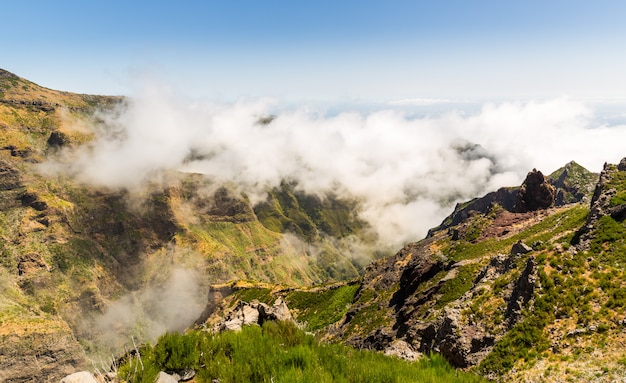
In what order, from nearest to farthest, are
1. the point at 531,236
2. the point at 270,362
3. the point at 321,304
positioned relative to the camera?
the point at 270,362 < the point at 531,236 < the point at 321,304

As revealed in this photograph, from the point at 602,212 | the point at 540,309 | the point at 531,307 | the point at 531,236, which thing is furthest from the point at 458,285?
the point at 540,309

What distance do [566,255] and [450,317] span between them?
1097 centimetres

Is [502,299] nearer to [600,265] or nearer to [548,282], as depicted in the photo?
[548,282]

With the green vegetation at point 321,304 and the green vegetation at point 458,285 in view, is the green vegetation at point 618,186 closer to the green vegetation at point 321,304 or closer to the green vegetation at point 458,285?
the green vegetation at point 458,285

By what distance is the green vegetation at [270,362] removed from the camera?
11500 millimetres

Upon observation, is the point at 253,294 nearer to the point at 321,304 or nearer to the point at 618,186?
the point at 321,304

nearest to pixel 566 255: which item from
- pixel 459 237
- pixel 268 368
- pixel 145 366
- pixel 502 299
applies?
pixel 502 299

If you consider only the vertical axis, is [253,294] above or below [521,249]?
below

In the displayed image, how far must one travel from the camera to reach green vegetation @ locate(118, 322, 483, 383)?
453 inches

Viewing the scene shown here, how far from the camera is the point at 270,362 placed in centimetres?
1195

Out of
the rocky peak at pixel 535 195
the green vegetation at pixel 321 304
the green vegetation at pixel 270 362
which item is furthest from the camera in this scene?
the rocky peak at pixel 535 195

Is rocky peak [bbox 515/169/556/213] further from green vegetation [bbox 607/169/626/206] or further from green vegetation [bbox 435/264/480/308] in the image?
green vegetation [bbox 435/264/480/308]

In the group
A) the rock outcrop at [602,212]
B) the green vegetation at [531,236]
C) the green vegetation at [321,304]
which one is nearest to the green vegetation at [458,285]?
the green vegetation at [531,236]

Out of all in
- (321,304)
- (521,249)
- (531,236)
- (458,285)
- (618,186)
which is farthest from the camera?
(321,304)
